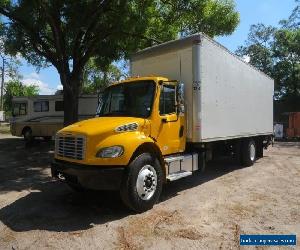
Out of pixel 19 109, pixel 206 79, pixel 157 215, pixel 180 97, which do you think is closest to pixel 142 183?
pixel 157 215

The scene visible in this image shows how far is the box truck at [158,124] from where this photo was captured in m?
7.87

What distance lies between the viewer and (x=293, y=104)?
4600 cm

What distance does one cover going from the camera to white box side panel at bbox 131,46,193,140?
10.0m

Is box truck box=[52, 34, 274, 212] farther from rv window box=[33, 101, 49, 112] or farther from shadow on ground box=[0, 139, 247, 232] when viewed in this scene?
rv window box=[33, 101, 49, 112]

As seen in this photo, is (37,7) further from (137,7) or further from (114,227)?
(114,227)

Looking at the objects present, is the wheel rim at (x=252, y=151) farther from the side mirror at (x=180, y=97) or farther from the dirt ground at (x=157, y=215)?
the side mirror at (x=180, y=97)

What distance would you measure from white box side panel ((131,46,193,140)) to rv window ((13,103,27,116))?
16497 mm

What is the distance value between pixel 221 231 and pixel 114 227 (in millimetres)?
1906

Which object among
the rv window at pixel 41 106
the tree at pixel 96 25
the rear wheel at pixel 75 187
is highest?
the tree at pixel 96 25

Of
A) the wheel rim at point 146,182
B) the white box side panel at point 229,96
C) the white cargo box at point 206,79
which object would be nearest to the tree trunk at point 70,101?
the white cargo box at point 206,79

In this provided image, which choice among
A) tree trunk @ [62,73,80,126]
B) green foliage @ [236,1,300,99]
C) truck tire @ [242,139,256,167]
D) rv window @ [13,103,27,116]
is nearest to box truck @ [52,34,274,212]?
truck tire @ [242,139,256,167]

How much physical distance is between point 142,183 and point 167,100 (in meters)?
2.17

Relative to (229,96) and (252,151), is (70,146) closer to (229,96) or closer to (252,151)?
(229,96)

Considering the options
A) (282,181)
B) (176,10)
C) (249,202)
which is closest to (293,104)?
(176,10)
